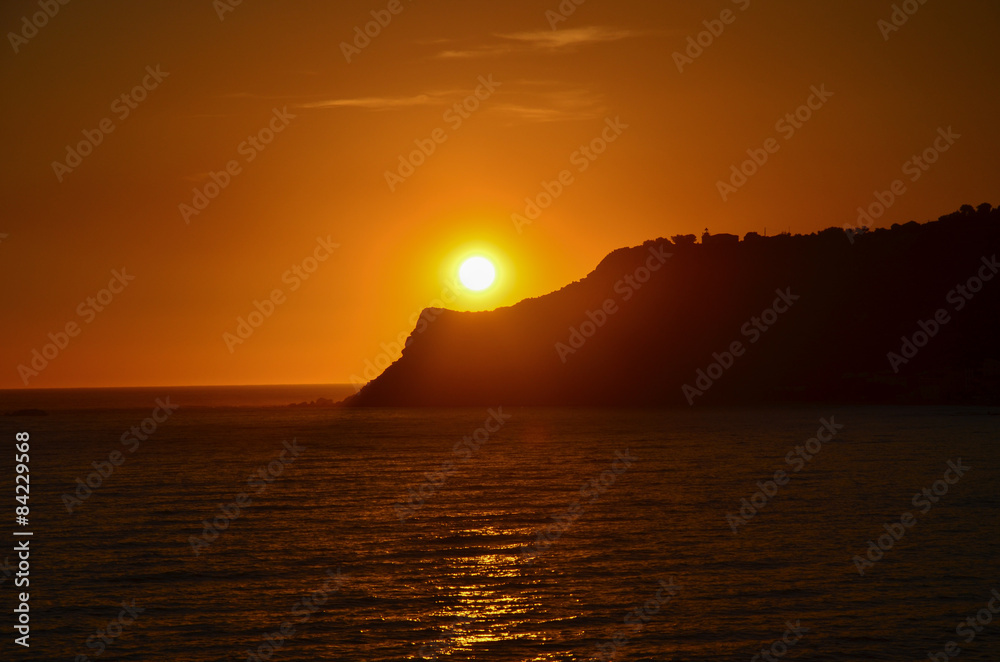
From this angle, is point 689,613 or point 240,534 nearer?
point 689,613

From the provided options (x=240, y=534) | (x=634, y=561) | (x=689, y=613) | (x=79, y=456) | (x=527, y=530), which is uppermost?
(x=79, y=456)

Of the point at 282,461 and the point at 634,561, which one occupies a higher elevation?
the point at 282,461

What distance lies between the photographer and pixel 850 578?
107ft

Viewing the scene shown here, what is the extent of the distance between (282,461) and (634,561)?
56.0 meters

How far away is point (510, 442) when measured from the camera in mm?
104000

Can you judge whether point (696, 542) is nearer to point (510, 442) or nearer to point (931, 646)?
point (931, 646)

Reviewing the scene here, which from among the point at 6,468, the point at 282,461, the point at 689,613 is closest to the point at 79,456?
the point at 6,468

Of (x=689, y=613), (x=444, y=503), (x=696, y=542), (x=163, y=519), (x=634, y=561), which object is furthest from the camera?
(x=444, y=503)

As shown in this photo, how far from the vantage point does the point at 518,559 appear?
3666 centimetres

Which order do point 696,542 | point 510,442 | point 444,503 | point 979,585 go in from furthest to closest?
point 510,442 → point 444,503 → point 696,542 → point 979,585

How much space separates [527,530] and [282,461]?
47.8 m

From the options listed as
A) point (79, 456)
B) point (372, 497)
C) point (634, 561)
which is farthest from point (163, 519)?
point (79, 456)

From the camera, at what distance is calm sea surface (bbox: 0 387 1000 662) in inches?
1040

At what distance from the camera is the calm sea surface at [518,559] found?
2642cm
